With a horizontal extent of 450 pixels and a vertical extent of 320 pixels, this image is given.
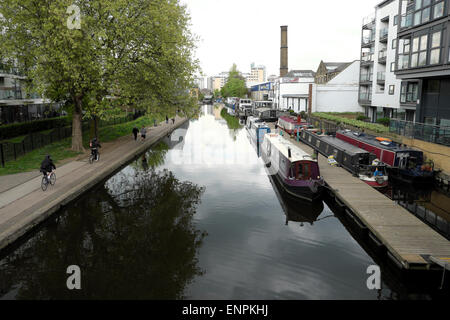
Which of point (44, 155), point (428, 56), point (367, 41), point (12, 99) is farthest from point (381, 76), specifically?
point (12, 99)

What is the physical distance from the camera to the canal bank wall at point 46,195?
12445 mm

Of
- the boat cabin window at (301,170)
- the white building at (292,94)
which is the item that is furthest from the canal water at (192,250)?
the white building at (292,94)

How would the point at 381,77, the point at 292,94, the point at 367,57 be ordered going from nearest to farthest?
the point at 381,77 → the point at 367,57 → the point at 292,94

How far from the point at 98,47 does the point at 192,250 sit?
17431 mm

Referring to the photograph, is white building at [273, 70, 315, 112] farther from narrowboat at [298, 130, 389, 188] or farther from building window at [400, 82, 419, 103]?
narrowboat at [298, 130, 389, 188]

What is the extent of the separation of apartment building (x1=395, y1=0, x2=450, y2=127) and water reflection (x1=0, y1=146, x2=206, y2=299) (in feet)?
65.7

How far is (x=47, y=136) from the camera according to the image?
29.1 metres

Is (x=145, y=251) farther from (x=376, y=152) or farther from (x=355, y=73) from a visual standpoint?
(x=355, y=73)

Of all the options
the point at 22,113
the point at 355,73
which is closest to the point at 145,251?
the point at 22,113

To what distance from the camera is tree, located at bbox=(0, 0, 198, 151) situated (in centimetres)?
2169

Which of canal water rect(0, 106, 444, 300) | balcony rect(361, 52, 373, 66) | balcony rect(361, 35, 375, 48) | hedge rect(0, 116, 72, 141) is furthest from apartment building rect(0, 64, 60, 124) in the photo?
balcony rect(361, 35, 375, 48)

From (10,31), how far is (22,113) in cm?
2208

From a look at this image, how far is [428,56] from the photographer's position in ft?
81.9

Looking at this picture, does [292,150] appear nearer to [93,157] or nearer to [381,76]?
[93,157]
